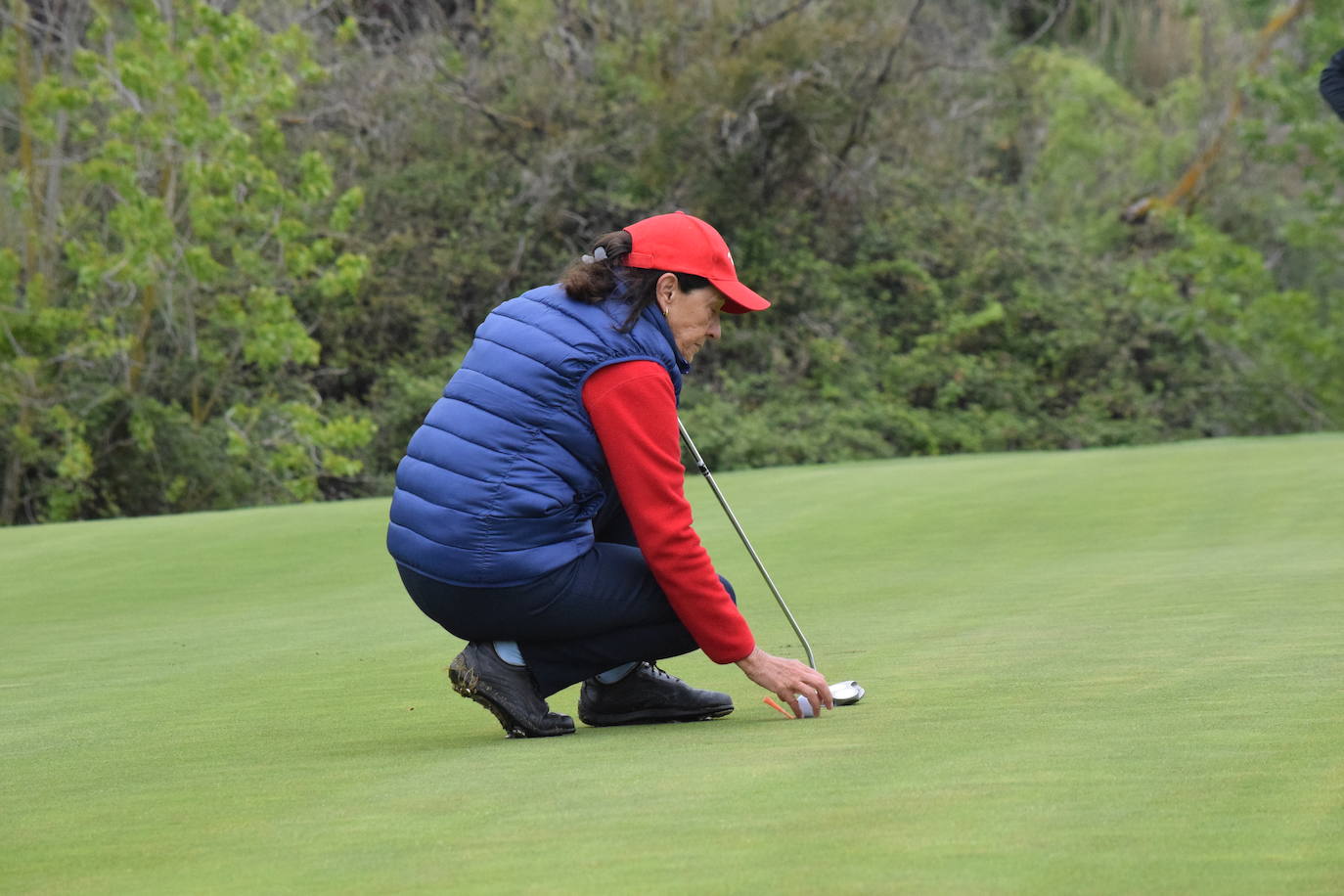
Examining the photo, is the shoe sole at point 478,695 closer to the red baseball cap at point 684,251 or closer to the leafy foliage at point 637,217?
the red baseball cap at point 684,251

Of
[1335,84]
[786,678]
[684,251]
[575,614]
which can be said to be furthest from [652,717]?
[1335,84]

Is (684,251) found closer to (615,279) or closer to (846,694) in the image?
(615,279)

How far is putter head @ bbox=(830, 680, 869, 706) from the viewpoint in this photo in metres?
4.65

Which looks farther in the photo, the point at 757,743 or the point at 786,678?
the point at 786,678

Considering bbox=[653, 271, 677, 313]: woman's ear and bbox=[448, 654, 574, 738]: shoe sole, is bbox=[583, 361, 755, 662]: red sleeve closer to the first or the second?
bbox=[653, 271, 677, 313]: woman's ear

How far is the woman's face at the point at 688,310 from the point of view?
4449 mm

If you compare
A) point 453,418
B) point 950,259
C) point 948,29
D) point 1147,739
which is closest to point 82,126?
point 950,259

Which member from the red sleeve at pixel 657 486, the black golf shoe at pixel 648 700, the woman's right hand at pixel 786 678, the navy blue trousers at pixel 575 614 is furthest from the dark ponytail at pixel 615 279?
the black golf shoe at pixel 648 700

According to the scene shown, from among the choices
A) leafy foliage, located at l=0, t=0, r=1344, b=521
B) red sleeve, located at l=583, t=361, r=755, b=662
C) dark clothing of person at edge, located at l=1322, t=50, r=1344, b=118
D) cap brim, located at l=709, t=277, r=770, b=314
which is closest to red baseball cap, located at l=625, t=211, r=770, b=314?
cap brim, located at l=709, t=277, r=770, b=314

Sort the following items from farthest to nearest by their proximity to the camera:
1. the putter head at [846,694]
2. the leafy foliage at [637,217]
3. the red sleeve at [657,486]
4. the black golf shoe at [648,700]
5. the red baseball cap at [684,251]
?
the leafy foliage at [637,217] → the black golf shoe at [648,700] → the putter head at [846,694] → the red baseball cap at [684,251] → the red sleeve at [657,486]

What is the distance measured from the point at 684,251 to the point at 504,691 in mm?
1164

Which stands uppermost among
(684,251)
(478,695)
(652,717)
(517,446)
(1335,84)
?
(1335,84)

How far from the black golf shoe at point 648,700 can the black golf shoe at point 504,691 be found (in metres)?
0.25

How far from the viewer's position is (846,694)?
465 cm
